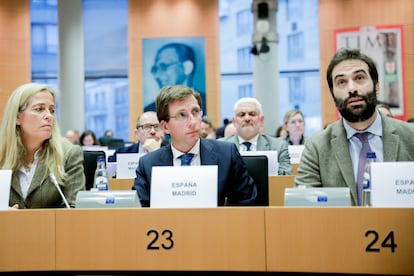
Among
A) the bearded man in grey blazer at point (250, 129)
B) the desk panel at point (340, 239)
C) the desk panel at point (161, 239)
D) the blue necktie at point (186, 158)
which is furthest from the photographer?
the bearded man in grey blazer at point (250, 129)

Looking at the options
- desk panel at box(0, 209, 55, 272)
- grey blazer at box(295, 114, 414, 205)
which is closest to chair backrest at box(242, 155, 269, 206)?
grey blazer at box(295, 114, 414, 205)

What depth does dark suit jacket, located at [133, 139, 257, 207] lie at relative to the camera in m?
2.96

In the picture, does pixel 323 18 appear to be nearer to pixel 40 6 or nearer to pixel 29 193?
pixel 40 6

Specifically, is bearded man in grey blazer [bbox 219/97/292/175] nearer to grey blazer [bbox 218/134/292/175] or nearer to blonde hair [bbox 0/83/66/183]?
grey blazer [bbox 218/134/292/175]

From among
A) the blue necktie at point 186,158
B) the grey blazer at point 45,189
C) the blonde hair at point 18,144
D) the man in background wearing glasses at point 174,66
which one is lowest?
the grey blazer at point 45,189

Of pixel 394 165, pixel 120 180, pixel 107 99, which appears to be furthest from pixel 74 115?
pixel 394 165

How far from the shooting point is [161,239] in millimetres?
1947

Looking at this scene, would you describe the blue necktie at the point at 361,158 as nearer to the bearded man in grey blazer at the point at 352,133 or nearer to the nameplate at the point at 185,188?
the bearded man in grey blazer at the point at 352,133

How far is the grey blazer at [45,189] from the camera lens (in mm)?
2904

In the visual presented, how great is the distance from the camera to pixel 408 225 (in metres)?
1.77

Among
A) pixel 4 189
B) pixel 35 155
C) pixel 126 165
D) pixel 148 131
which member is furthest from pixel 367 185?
A: pixel 148 131

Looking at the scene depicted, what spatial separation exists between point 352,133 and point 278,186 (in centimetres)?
131

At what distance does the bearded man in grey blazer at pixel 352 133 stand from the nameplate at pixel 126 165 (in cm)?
191

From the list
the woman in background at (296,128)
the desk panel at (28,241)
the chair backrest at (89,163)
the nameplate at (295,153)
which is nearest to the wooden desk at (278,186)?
the nameplate at (295,153)
